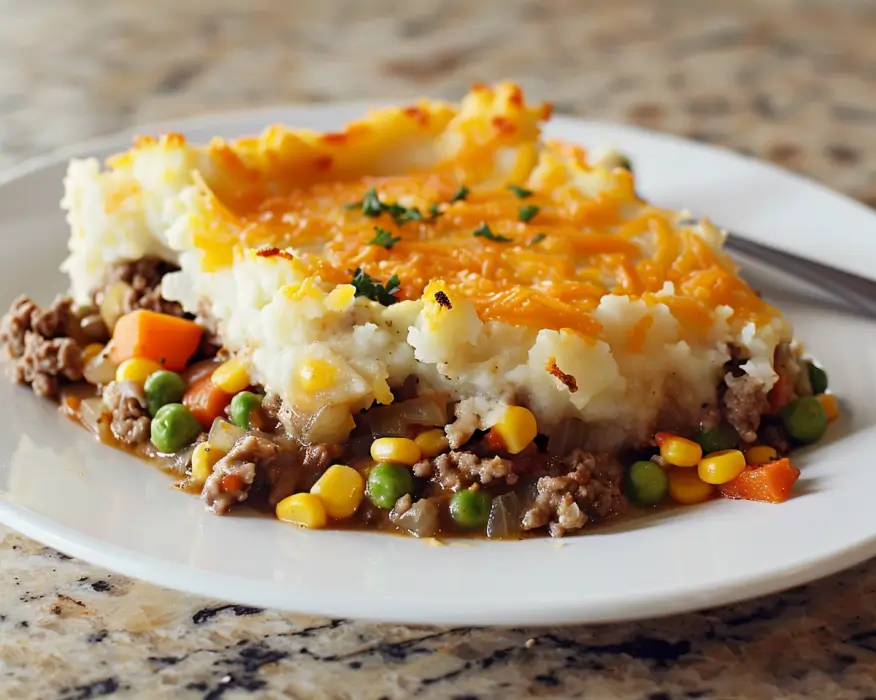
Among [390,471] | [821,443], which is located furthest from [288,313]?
[821,443]

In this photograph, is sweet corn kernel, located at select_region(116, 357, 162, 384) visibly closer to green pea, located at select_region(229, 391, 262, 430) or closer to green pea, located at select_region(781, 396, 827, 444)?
green pea, located at select_region(229, 391, 262, 430)

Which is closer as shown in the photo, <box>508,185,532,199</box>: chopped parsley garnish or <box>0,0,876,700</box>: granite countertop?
<box>0,0,876,700</box>: granite countertop

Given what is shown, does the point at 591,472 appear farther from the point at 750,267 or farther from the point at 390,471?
the point at 750,267

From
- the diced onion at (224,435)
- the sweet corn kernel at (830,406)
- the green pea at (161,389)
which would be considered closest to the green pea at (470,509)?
the diced onion at (224,435)

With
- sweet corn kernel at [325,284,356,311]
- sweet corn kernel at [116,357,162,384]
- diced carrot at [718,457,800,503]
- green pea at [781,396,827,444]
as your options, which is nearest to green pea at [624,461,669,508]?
diced carrot at [718,457,800,503]

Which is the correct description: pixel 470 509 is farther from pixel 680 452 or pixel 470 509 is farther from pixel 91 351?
pixel 91 351
